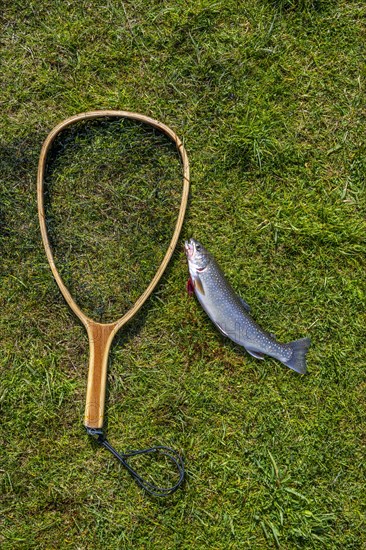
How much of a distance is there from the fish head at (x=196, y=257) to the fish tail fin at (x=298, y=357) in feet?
2.58

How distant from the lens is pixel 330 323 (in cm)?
353

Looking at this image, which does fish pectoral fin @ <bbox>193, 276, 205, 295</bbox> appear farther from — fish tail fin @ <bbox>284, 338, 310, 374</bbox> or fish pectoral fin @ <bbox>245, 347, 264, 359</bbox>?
fish tail fin @ <bbox>284, 338, 310, 374</bbox>

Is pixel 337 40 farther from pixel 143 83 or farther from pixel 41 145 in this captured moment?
pixel 41 145

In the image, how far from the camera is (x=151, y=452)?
3412mm

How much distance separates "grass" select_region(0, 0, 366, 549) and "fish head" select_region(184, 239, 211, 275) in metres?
0.18

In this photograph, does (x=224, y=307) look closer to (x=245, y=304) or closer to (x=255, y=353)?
(x=245, y=304)

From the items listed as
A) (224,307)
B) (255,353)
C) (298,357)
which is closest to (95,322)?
(224,307)

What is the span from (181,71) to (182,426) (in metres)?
2.46

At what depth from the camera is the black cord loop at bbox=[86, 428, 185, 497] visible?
338 centimetres

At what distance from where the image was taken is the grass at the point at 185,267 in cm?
341

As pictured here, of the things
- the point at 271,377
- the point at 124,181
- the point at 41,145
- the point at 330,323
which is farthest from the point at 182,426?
the point at 41,145

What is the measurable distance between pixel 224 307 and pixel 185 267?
412 millimetres

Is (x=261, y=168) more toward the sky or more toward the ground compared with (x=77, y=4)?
more toward the ground

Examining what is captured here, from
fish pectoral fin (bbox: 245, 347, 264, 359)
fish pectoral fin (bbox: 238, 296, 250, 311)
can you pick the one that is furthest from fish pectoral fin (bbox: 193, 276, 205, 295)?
fish pectoral fin (bbox: 245, 347, 264, 359)
